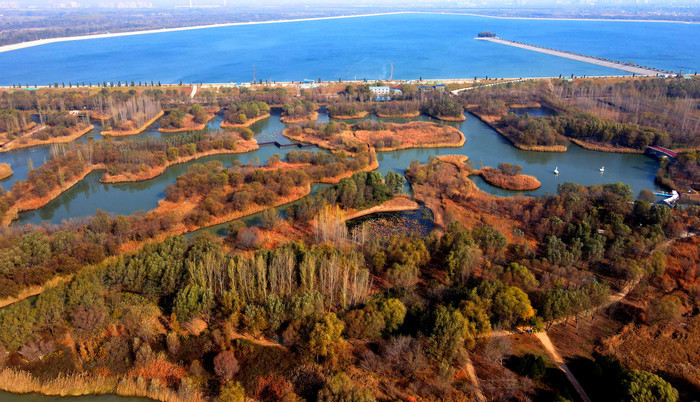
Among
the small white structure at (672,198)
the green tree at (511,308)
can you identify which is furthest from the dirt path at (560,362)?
the small white structure at (672,198)

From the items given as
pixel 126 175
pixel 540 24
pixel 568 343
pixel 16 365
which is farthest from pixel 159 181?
pixel 540 24

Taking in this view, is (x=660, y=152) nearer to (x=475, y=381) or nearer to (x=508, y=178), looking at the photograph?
(x=508, y=178)

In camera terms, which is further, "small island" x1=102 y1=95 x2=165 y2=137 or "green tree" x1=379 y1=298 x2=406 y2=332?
"small island" x1=102 y1=95 x2=165 y2=137

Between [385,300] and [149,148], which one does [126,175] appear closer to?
[149,148]

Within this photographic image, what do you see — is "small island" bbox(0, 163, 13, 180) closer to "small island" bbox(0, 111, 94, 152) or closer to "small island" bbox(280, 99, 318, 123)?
"small island" bbox(0, 111, 94, 152)

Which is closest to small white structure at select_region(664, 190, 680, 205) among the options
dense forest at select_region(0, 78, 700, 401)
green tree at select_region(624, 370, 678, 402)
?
dense forest at select_region(0, 78, 700, 401)

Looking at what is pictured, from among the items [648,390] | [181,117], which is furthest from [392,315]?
[181,117]
